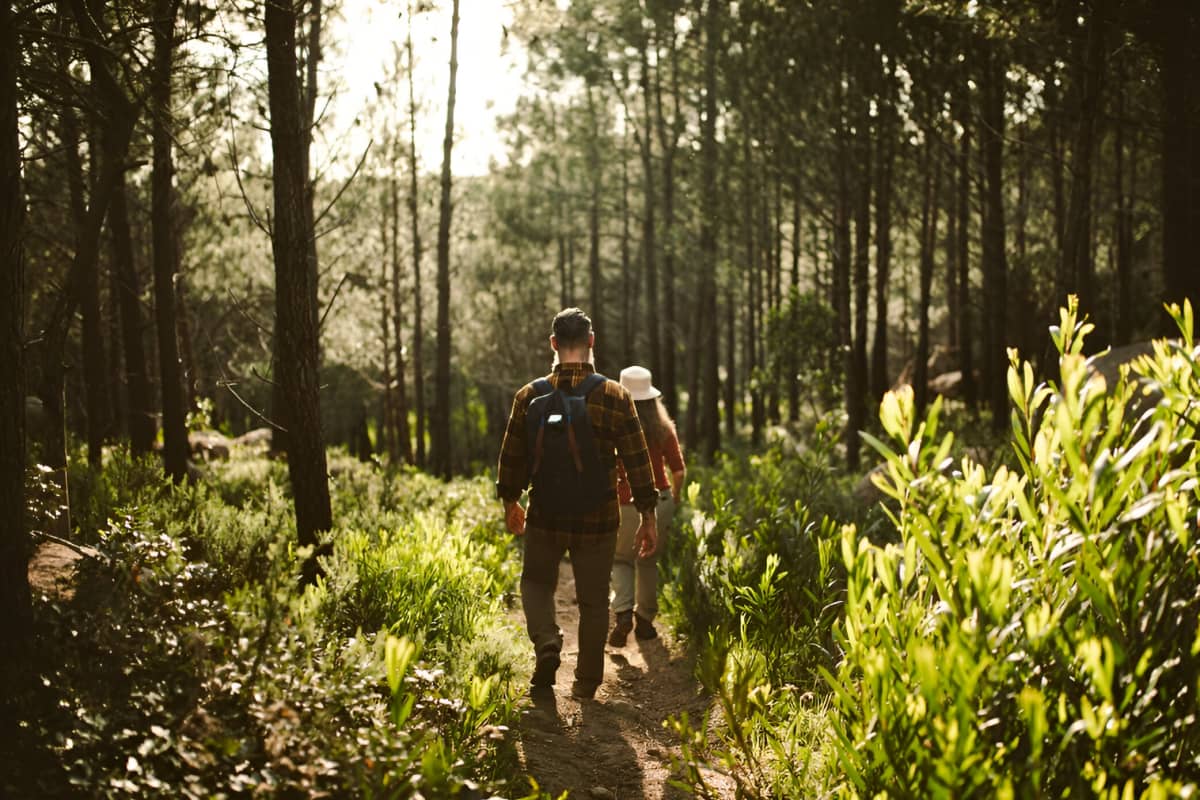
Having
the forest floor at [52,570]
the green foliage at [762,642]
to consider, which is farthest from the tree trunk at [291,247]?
the green foliage at [762,642]

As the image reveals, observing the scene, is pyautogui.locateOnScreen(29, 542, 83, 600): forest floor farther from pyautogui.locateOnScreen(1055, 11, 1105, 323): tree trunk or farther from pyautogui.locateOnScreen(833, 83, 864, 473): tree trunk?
pyautogui.locateOnScreen(833, 83, 864, 473): tree trunk

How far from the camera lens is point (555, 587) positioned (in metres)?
4.61

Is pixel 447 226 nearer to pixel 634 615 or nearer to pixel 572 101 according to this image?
pixel 634 615

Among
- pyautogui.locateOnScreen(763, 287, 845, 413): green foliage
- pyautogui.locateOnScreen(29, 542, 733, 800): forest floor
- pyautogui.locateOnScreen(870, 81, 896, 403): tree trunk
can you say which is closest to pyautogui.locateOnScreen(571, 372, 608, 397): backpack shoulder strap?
pyautogui.locateOnScreen(29, 542, 733, 800): forest floor

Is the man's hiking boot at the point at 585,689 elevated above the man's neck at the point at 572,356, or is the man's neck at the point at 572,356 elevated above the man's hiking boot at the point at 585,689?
the man's neck at the point at 572,356

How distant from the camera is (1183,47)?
935cm

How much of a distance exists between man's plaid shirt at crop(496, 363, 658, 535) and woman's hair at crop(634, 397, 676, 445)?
3.94 ft

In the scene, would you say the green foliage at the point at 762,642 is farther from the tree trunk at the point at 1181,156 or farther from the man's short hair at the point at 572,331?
the tree trunk at the point at 1181,156

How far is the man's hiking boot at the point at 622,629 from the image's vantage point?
19.5 feet

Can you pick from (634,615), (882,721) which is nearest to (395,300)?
(634,615)

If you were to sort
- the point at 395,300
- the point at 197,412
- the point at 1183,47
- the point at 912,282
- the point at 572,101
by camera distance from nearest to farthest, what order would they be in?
1. the point at 1183,47
2. the point at 197,412
3. the point at 395,300
4. the point at 572,101
5. the point at 912,282

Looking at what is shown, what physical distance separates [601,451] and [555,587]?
0.81 metres

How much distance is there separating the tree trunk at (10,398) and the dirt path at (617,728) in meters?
2.10

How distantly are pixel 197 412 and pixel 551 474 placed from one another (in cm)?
1221
